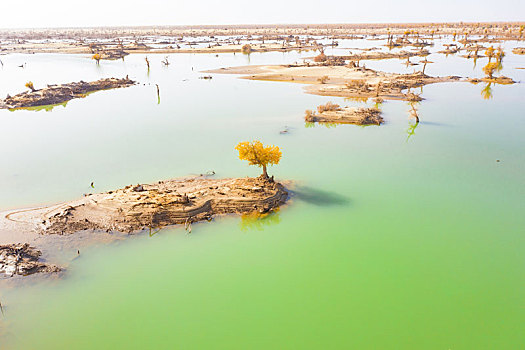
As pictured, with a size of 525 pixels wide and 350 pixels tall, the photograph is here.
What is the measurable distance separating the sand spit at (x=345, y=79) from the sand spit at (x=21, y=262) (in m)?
33.6

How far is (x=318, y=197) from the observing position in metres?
18.5

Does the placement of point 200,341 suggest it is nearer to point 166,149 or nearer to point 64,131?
point 166,149

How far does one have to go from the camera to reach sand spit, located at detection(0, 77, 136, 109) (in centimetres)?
3844

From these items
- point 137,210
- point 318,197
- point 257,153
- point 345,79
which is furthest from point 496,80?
point 137,210

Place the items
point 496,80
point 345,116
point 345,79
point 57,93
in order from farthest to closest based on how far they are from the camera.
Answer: point 345,79 < point 496,80 < point 57,93 < point 345,116

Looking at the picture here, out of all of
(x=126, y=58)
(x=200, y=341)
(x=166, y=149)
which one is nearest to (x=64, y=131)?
(x=166, y=149)

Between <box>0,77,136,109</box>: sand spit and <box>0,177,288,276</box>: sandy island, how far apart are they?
26976mm

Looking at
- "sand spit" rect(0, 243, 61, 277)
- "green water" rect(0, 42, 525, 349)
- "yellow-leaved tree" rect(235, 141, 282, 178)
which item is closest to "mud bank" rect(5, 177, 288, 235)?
"green water" rect(0, 42, 525, 349)

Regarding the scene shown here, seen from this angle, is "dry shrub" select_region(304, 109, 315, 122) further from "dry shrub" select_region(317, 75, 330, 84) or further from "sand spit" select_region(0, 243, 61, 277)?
"sand spit" select_region(0, 243, 61, 277)

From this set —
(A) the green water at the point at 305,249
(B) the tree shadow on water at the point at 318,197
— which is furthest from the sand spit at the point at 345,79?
(B) the tree shadow on water at the point at 318,197

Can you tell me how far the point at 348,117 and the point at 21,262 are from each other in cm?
2594

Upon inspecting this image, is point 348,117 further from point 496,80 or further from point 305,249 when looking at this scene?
point 496,80

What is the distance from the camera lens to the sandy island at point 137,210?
15688mm

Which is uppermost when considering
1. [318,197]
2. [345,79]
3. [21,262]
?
[345,79]
